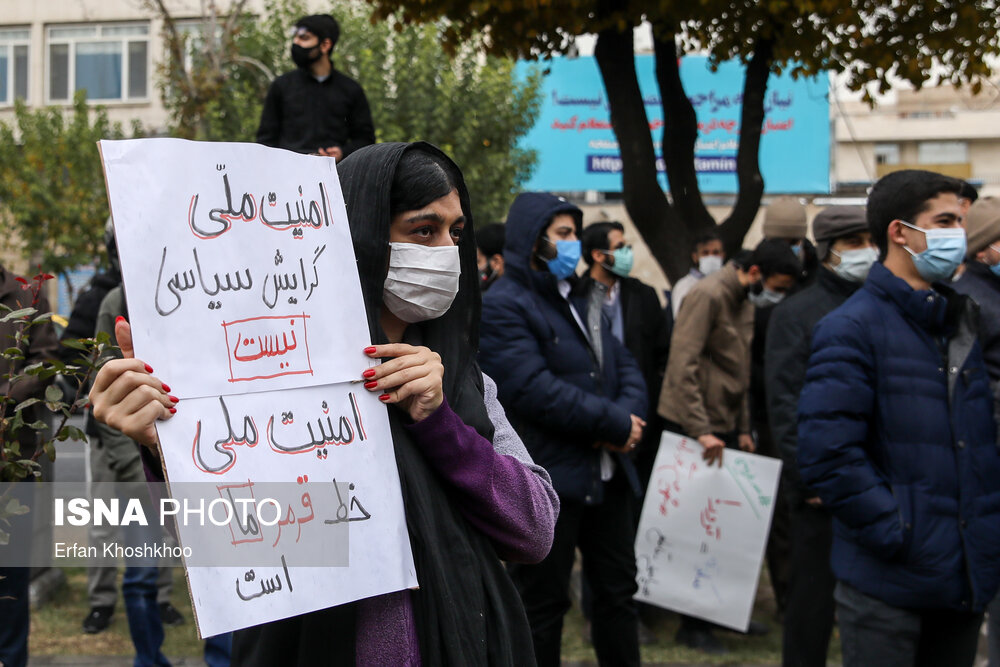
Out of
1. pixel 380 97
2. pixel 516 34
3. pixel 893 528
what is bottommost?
pixel 893 528

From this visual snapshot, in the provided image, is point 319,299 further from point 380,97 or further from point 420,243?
point 380,97

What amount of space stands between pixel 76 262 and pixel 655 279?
13694mm

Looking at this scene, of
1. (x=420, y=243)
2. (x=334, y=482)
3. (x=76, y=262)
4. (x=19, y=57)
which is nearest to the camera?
(x=334, y=482)

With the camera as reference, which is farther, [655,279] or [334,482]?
[655,279]

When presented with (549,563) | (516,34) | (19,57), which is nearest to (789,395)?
(549,563)

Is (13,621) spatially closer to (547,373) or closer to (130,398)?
(547,373)

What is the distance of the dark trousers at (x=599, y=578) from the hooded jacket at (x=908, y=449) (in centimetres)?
117

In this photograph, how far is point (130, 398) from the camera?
1.59m

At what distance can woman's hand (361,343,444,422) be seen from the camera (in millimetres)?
1884

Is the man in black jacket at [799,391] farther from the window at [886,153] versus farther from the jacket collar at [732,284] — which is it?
the window at [886,153]

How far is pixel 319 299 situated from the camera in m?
1.86

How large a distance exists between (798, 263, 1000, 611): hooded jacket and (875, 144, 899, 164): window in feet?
174

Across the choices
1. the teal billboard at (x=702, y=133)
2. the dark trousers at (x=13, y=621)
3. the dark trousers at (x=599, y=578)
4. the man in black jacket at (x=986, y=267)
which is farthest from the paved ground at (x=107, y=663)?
the teal billboard at (x=702, y=133)

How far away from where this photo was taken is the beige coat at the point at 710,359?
556 centimetres
